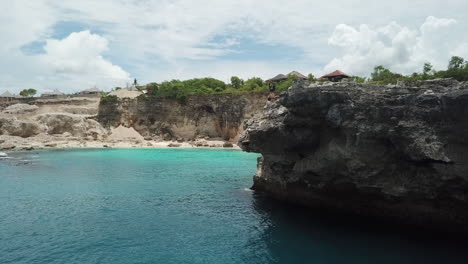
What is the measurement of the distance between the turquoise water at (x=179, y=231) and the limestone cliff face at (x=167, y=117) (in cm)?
5837

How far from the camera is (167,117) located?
91812 mm

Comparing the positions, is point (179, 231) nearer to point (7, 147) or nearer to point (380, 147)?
point (380, 147)

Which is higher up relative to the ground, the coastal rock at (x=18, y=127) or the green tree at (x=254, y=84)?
the green tree at (x=254, y=84)

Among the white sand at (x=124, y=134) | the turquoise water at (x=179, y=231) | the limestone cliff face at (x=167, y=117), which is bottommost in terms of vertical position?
the turquoise water at (x=179, y=231)

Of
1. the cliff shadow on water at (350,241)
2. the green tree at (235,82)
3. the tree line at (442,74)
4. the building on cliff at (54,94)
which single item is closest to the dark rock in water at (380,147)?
the cliff shadow on water at (350,241)

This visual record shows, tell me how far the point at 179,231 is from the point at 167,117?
7460 cm

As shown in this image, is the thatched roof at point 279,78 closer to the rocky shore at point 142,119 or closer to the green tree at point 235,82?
the rocky shore at point 142,119

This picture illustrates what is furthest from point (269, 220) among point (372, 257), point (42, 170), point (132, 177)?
point (42, 170)

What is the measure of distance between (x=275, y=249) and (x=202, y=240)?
3.69 metres

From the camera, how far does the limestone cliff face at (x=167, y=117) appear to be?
90.1 metres

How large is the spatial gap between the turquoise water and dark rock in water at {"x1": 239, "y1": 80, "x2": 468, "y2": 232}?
61.1 inches

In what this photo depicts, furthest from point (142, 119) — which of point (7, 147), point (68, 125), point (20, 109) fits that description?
point (7, 147)

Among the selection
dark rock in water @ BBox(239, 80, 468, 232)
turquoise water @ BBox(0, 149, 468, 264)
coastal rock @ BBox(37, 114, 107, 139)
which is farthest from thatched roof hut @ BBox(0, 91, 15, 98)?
dark rock in water @ BBox(239, 80, 468, 232)

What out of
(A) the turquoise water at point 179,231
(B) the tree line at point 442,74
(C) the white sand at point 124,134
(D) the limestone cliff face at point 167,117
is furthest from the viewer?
(D) the limestone cliff face at point 167,117
